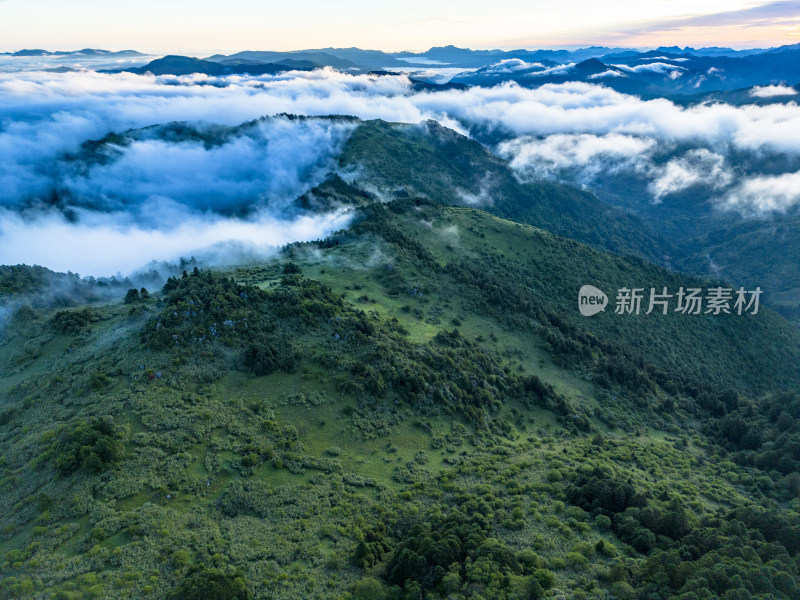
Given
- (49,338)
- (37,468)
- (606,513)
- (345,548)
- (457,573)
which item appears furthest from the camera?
(49,338)

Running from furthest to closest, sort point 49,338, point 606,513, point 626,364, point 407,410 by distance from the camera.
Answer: point 626,364, point 49,338, point 407,410, point 606,513

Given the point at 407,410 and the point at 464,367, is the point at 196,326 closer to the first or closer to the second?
the point at 407,410

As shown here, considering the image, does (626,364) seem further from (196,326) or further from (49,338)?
(49,338)

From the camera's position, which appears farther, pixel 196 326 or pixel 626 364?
pixel 626 364

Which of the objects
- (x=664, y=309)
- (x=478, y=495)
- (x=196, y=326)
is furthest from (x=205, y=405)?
(x=664, y=309)

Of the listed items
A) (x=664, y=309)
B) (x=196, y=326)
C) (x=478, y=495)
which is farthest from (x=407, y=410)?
(x=664, y=309)

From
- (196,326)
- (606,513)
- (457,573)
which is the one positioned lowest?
(606,513)

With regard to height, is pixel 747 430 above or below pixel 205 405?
below
